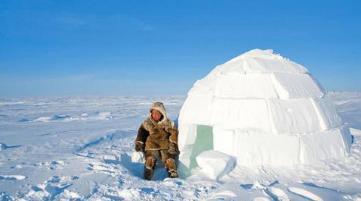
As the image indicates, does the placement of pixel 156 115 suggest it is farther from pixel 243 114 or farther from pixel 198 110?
pixel 243 114

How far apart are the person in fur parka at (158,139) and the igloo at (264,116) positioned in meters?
0.38

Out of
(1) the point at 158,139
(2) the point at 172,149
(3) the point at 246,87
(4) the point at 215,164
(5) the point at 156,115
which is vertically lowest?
(4) the point at 215,164

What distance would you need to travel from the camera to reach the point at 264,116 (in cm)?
666

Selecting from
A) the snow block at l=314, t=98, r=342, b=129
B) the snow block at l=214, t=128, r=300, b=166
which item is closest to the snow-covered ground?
the snow block at l=214, t=128, r=300, b=166

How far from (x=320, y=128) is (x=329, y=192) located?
221 cm

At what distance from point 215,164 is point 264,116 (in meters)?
1.49

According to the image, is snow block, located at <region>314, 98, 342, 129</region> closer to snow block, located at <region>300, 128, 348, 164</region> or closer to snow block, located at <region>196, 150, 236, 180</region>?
snow block, located at <region>300, 128, 348, 164</region>

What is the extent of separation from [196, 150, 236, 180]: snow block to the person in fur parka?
21.4 inches

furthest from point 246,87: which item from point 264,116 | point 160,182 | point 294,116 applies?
point 160,182

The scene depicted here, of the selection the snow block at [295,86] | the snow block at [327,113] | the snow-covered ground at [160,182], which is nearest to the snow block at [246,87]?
the snow block at [295,86]

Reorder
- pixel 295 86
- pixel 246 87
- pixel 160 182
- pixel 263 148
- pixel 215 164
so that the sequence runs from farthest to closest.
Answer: pixel 295 86, pixel 246 87, pixel 263 148, pixel 215 164, pixel 160 182

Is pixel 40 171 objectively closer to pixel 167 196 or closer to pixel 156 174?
pixel 156 174

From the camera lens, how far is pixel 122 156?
774 centimetres

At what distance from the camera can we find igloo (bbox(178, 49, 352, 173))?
651 cm
